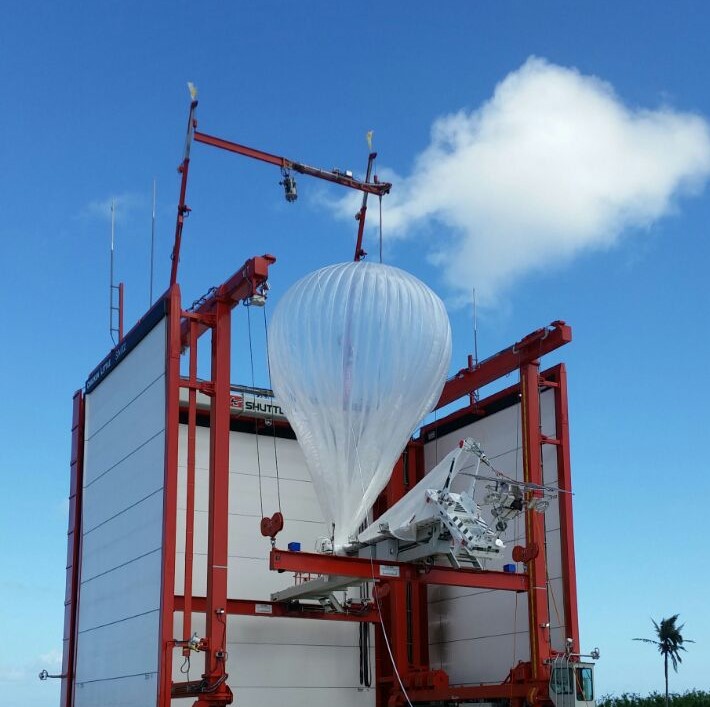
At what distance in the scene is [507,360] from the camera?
26.1 m

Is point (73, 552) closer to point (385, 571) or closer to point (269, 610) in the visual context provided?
point (269, 610)

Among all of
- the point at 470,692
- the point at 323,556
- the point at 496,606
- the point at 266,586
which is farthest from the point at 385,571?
the point at 266,586

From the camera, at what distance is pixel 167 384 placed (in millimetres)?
23344

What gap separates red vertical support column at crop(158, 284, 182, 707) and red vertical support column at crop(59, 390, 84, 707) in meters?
7.11

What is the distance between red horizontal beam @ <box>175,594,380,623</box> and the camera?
25516 mm

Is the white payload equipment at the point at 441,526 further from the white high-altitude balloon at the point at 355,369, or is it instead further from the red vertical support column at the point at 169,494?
the red vertical support column at the point at 169,494

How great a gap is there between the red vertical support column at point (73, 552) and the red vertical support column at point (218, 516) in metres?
7.69

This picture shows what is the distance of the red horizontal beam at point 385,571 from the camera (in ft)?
69.4

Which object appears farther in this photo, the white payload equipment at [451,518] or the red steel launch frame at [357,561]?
the red steel launch frame at [357,561]

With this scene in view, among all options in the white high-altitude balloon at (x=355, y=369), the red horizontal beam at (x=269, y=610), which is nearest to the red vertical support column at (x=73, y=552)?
the red horizontal beam at (x=269, y=610)

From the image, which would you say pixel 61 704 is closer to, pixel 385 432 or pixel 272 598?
pixel 272 598

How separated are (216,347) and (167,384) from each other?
1.43m

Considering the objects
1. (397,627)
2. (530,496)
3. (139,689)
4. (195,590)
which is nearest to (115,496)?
(195,590)

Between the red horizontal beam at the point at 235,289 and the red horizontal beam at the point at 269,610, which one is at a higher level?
the red horizontal beam at the point at 235,289
